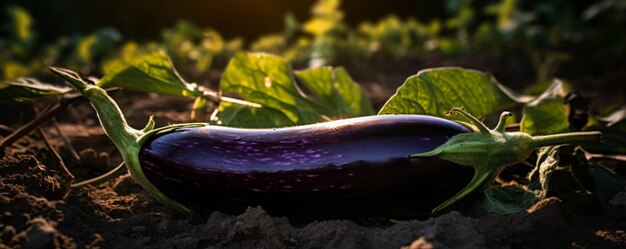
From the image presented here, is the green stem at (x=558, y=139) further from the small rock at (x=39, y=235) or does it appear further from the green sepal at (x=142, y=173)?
the small rock at (x=39, y=235)

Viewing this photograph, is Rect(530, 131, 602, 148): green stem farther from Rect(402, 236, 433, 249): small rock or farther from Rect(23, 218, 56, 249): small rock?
Rect(23, 218, 56, 249): small rock

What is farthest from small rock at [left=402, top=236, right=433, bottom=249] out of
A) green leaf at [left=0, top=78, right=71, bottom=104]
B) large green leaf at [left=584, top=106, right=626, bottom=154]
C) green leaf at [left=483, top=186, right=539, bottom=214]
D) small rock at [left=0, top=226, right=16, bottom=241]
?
green leaf at [left=0, top=78, right=71, bottom=104]

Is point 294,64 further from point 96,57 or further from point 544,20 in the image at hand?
point 544,20

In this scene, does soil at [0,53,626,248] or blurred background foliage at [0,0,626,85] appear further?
blurred background foliage at [0,0,626,85]

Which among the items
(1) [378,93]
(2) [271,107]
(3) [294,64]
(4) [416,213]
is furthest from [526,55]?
(4) [416,213]

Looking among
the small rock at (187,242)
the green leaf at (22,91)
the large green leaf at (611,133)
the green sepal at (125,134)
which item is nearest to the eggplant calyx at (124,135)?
the green sepal at (125,134)

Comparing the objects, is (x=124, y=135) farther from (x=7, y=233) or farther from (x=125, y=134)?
(x=7, y=233)
